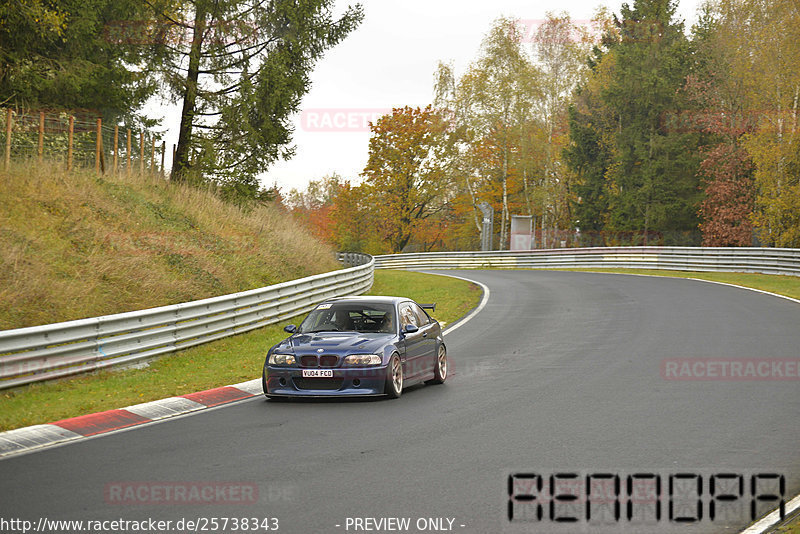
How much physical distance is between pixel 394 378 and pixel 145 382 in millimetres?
3984

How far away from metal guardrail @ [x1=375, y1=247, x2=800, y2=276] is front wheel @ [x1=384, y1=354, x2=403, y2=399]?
27.6 m

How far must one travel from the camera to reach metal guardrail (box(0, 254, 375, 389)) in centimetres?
1171

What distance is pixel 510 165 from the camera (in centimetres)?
6856

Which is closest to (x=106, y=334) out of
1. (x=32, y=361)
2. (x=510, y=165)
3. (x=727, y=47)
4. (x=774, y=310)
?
(x=32, y=361)

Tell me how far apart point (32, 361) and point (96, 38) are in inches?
877

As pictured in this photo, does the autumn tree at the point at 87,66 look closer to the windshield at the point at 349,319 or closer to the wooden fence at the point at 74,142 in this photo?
the wooden fence at the point at 74,142

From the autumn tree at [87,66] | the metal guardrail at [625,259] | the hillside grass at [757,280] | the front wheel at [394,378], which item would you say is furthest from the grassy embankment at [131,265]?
the metal guardrail at [625,259]

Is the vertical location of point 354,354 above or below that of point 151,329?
above

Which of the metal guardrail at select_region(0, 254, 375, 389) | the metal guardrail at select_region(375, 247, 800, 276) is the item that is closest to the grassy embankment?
the metal guardrail at select_region(0, 254, 375, 389)

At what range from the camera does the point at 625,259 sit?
45.4 meters

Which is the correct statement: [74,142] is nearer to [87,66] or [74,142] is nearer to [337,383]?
[87,66]

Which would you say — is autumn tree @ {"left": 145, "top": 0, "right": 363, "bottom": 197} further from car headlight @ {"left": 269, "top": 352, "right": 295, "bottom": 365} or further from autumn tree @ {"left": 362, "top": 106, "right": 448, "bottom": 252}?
autumn tree @ {"left": 362, "top": 106, "right": 448, "bottom": 252}

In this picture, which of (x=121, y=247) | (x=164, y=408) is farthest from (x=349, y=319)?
(x=121, y=247)

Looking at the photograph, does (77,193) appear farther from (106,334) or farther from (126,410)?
(126,410)
